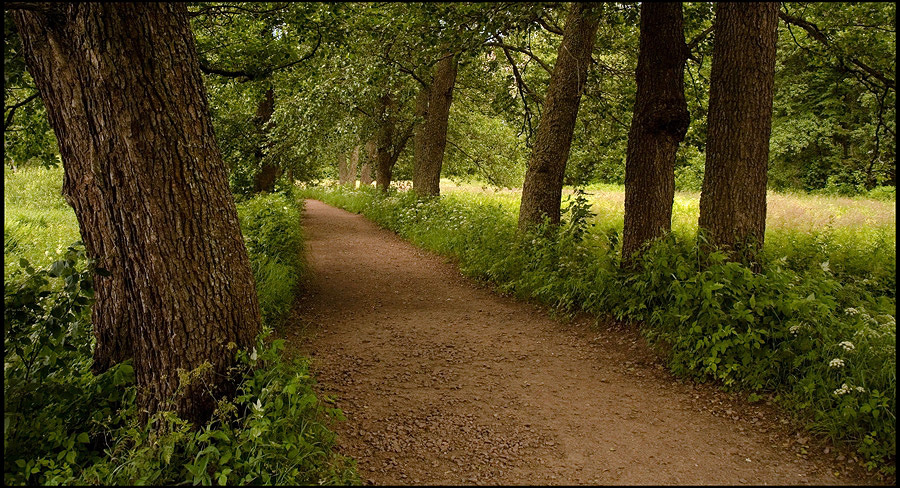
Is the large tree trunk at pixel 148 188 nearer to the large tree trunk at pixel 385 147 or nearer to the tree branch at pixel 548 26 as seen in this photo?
the tree branch at pixel 548 26

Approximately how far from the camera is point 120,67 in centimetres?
378

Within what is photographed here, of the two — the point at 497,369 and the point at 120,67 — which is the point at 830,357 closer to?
the point at 497,369

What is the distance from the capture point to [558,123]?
31.8 ft

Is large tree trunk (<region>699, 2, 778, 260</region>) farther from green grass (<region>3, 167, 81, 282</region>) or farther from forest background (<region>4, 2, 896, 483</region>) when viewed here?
green grass (<region>3, 167, 81, 282</region>)

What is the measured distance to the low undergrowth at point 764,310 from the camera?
435cm

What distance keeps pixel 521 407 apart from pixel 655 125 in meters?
3.99

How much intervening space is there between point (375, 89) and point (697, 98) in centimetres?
612

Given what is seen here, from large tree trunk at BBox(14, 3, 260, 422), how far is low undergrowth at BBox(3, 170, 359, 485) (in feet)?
0.68

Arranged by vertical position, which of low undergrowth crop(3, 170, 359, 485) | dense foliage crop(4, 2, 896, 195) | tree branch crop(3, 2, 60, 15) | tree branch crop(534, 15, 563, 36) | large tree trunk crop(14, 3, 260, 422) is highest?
tree branch crop(534, 15, 563, 36)

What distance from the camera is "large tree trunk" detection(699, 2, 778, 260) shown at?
19.1 ft

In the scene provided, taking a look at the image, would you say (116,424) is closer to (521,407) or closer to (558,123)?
(521,407)

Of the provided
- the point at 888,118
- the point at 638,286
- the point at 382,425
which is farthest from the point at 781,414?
the point at 888,118

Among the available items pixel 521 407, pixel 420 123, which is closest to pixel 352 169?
pixel 420 123

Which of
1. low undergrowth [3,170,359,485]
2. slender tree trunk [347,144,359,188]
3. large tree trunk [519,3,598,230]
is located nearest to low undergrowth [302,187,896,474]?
large tree trunk [519,3,598,230]
